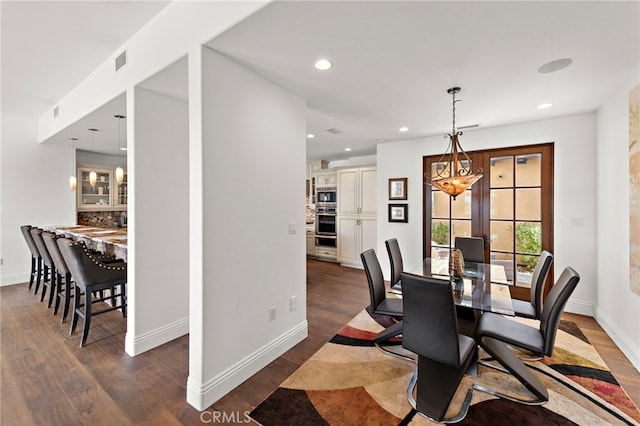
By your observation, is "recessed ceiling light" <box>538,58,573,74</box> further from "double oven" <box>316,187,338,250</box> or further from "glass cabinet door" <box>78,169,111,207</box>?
"glass cabinet door" <box>78,169,111,207</box>

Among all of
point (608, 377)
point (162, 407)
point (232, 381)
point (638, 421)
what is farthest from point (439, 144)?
point (162, 407)

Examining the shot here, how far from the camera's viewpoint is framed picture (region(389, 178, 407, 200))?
4.90 meters

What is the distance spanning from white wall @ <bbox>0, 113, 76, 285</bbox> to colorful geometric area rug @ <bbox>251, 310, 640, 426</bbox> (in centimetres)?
567

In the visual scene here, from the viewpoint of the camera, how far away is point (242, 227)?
2.23 meters

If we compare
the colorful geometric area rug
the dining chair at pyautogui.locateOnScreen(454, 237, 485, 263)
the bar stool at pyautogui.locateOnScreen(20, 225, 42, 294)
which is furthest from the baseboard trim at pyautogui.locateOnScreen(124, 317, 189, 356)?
the dining chair at pyautogui.locateOnScreen(454, 237, 485, 263)

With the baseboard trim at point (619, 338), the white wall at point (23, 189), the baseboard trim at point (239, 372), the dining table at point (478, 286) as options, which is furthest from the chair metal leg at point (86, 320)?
the baseboard trim at point (619, 338)

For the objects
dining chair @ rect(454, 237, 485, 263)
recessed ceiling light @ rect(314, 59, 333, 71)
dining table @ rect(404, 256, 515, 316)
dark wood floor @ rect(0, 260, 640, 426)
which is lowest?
dark wood floor @ rect(0, 260, 640, 426)

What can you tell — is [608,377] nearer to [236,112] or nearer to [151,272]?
[236,112]

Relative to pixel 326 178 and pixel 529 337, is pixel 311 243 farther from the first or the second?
pixel 529 337

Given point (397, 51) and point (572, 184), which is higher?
point (397, 51)

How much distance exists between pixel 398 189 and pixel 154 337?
13.6 feet

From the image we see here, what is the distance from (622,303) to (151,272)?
468 cm

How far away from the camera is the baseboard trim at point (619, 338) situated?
7.90 ft

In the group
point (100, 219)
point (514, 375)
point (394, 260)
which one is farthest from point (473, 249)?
point (100, 219)
